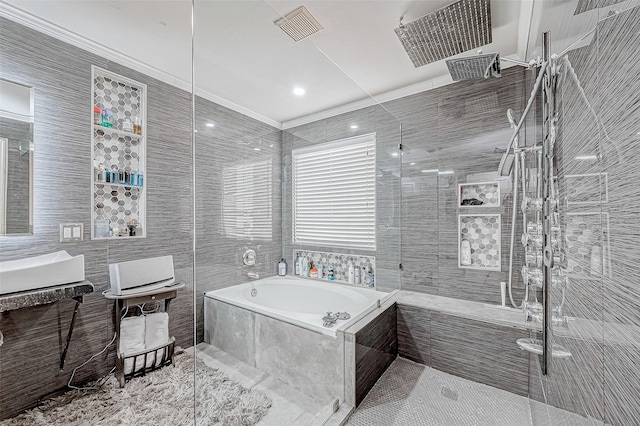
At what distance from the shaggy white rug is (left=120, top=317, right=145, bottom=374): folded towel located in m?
0.14

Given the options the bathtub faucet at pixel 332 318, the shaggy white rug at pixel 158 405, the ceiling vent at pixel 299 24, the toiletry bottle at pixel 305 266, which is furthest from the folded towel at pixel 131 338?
the ceiling vent at pixel 299 24

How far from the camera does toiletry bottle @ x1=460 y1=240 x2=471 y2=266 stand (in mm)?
2434

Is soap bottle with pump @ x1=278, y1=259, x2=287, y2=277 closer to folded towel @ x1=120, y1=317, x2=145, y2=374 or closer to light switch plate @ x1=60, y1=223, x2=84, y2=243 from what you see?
folded towel @ x1=120, y1=317, x2=145, y2=374

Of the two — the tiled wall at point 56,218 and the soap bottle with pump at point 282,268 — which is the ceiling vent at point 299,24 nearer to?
the tiled wall at point 56,218

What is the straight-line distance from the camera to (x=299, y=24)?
5.95 ft

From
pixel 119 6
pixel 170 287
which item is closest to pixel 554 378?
pixel 170 287

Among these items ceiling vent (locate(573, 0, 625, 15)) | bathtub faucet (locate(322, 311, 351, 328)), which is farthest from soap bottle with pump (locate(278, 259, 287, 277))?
ceiling vent (locate(573, 0, 625, 15))

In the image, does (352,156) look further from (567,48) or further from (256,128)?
(567,48)

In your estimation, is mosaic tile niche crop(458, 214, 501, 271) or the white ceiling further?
mosaic tile niche crop(458, 214, 501, 271)

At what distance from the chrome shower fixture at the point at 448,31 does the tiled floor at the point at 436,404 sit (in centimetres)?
259

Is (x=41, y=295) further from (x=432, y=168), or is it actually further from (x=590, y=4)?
(x=432, y=168)

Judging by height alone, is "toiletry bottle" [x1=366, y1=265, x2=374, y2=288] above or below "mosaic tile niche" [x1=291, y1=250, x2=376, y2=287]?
below

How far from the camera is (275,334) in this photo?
5.99 feet

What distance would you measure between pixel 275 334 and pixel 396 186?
1870 millimetres
